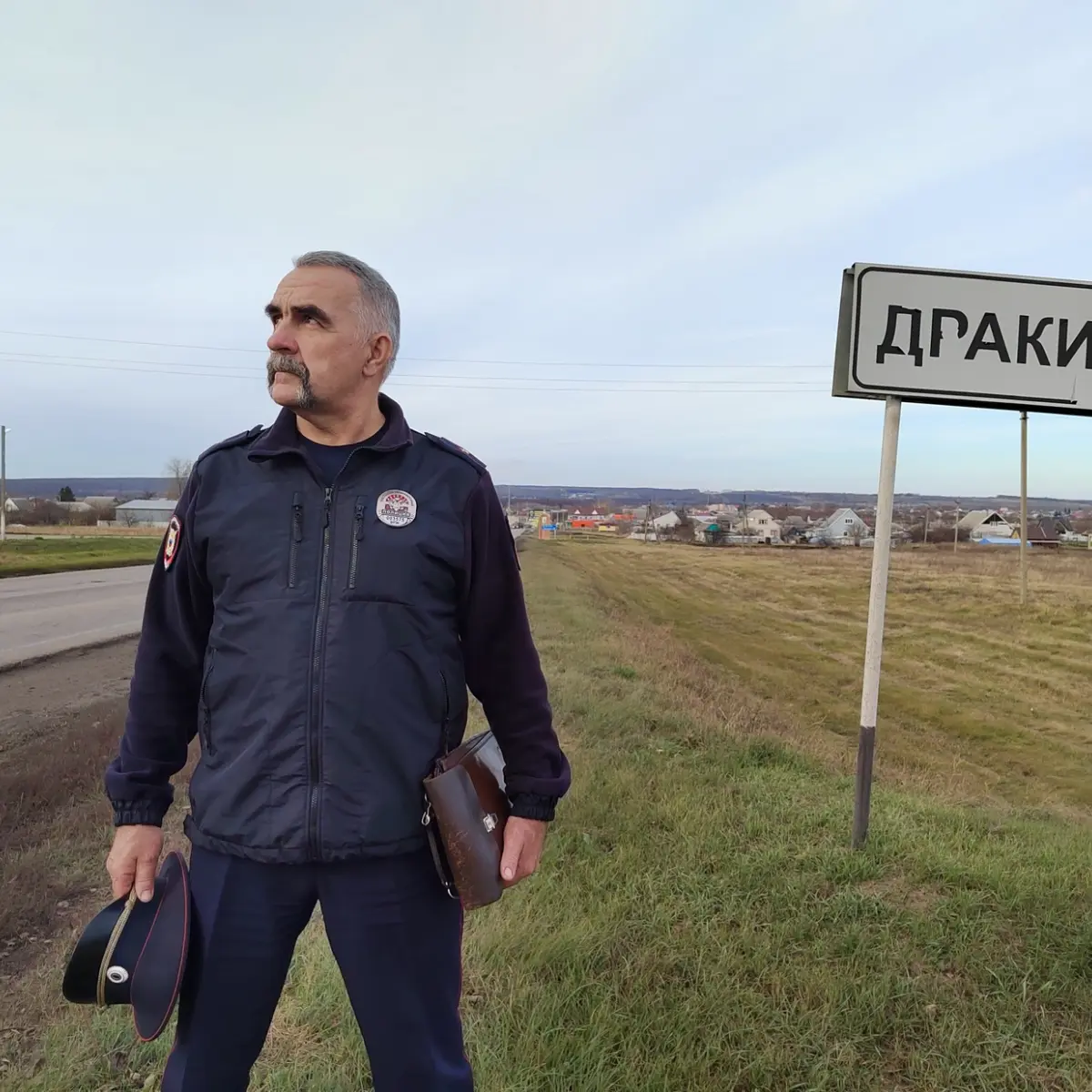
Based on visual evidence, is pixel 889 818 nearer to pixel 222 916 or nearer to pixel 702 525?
pixel 222 916

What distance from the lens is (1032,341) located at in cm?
342

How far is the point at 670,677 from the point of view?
8.81m

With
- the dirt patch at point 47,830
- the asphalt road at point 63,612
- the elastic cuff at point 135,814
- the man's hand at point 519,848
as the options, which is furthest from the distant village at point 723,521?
the elastic cuff at point 135,814

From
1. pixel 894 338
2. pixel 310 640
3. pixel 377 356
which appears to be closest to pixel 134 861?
pixel 310 640

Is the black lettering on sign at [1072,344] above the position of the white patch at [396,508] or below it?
above

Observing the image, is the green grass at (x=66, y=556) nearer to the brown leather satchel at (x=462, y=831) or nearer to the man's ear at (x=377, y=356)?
the man's ear at (x=377, y=356)

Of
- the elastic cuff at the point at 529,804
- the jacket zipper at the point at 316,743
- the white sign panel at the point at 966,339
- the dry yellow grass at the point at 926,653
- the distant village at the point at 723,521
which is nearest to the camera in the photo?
the jacket zipper at the point at 316,743

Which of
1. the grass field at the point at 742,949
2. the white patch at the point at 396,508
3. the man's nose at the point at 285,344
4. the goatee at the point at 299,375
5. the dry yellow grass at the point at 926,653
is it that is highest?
the man's nose at the point at 285,344

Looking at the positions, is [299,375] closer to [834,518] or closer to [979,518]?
[979,518]

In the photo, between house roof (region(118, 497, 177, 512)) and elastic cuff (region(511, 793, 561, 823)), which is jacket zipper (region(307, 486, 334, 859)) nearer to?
elastic cuff (region(511, 793, 561, 823))

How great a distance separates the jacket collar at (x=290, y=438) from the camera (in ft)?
4.83

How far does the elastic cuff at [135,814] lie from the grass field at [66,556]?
1640cm

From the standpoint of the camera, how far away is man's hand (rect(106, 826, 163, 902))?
1.48m

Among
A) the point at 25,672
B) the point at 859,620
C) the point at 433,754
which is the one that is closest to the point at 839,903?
the point at 433,754
